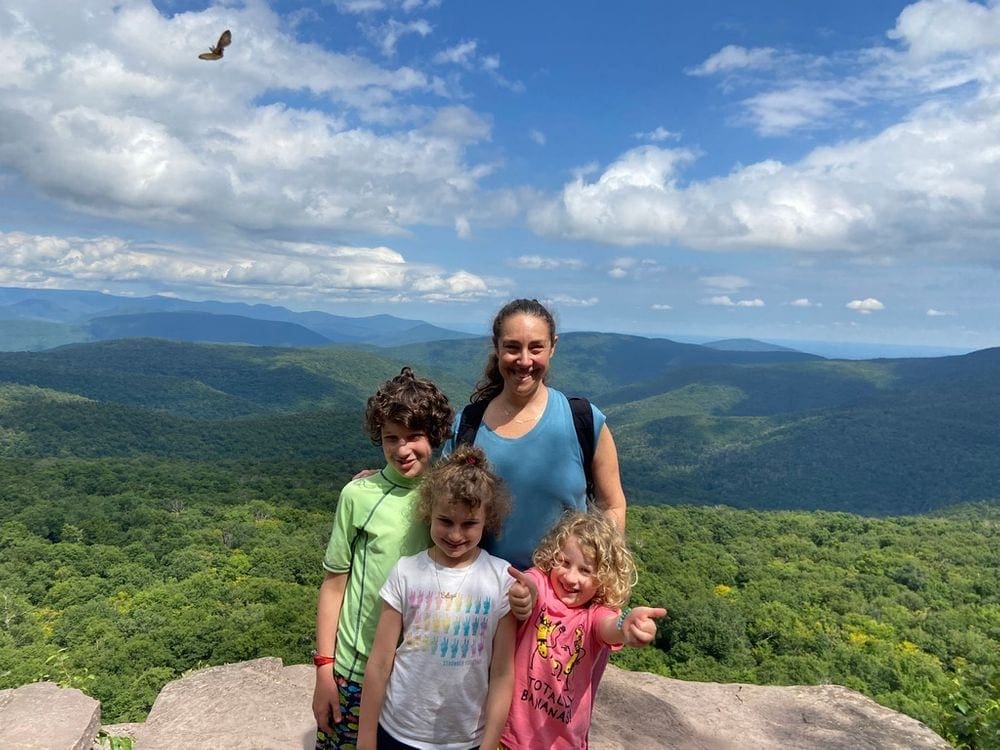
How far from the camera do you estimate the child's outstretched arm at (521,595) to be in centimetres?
278

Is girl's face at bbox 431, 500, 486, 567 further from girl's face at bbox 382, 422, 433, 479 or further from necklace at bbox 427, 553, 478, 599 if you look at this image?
girl's face at bbox 382, 422, 433, 479

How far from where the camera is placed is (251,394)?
195250 millimetres

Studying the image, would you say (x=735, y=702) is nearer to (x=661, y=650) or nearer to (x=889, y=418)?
(x=661, y=650)

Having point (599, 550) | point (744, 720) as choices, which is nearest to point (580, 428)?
point (599, 550)

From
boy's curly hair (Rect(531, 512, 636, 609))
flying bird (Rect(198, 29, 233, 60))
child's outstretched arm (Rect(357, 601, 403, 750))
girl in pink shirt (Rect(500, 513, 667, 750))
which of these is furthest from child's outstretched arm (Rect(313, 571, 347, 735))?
flying bird (Rect(198, 29, 233, 60))

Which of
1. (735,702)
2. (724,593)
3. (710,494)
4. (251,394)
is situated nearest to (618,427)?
(710,494)

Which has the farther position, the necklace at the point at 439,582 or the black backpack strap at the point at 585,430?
the black backpack strap at the point at 585,430

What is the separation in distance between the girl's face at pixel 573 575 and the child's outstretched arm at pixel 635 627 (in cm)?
22

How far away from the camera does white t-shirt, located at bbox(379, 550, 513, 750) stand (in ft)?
9.43

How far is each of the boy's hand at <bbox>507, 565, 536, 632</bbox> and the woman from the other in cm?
28

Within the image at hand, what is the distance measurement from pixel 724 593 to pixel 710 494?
82532mm

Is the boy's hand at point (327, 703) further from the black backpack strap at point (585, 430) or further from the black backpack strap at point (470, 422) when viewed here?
the black backpack strap at point (585, 430)

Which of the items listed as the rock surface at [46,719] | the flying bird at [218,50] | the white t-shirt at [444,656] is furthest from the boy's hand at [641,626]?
the rock surface at [46,719]

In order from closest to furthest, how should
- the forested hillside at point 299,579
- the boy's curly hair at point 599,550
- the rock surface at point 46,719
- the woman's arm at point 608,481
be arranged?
1. the boy's curly hair at point 599,550
2. the woman's arm at point 608,481
3. the rock surface at point 46,719
4. the forested hillside at point 299,579
